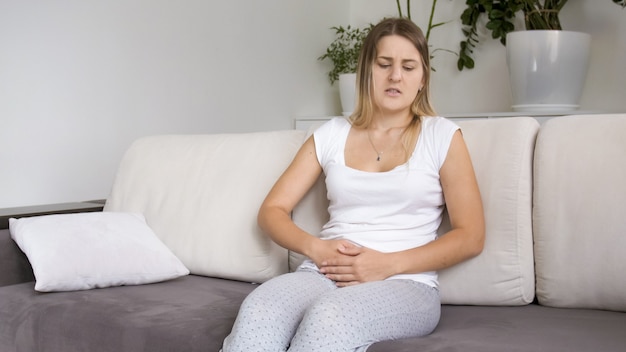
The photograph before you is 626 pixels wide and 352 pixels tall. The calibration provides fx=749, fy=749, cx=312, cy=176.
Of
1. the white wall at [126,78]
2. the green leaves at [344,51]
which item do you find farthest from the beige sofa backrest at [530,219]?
the green leaves at [344,51]

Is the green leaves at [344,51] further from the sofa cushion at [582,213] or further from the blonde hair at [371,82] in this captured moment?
the sofa cushion at [582,213]

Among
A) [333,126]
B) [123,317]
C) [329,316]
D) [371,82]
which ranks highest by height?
[371,82]

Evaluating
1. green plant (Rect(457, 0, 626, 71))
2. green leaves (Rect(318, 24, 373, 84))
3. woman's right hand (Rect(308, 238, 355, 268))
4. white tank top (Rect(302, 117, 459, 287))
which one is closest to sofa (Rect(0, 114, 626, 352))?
white tank top (Rect(302, 117, 459, 287))

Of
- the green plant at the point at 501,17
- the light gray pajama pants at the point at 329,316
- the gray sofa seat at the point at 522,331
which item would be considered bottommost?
the gray sofa seat at the point at 522,331

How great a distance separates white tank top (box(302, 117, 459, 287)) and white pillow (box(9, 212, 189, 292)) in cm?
54

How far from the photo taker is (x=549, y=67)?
3.33 metres

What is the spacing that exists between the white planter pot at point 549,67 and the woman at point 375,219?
1.61 metres

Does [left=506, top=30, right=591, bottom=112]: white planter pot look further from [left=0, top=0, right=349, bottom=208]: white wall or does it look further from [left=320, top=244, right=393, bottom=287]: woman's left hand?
[left=320, top=244, right=393, bottom=287]: woman's left hand

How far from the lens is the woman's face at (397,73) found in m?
1.87

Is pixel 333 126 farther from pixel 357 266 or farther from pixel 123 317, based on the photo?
pixel 123 317

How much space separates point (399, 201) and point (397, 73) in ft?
1.08

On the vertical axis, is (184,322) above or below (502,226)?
below

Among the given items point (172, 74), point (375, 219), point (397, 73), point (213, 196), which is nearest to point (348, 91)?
point (172, 74)

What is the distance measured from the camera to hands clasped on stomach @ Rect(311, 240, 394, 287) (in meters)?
1.67
